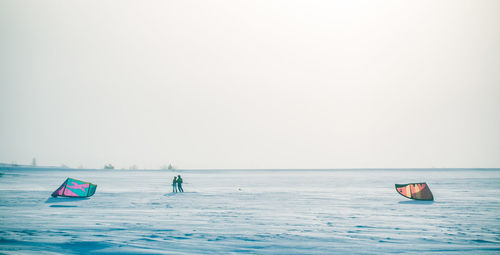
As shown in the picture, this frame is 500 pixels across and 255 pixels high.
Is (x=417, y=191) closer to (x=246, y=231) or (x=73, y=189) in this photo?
(x=246, y=231)

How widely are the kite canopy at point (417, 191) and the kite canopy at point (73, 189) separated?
25.5 meters

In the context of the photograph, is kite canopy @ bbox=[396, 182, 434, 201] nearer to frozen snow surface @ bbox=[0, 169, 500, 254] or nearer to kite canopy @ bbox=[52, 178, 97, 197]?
frozen snow surface @ bbox=[0, 169, 500, 254]

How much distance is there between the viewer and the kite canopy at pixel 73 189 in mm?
33312

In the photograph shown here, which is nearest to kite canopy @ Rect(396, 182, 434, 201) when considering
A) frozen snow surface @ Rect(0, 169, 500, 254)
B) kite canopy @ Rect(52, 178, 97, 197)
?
frozen snow surface @ Rect(0, 169, 500, 254)

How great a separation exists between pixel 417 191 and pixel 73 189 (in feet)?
90.2

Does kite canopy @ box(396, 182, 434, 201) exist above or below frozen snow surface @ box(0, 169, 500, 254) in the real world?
above

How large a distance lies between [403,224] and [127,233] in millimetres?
11695

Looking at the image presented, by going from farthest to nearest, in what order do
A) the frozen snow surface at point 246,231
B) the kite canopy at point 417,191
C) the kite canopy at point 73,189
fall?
1. the kite canopy at point 73,189
2. the kite canopy at point 417,191
3. the frozen snow surface at point 246,231

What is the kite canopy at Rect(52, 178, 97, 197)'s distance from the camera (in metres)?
33.3

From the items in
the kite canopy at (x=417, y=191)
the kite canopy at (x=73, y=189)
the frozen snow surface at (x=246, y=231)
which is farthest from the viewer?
the kite canopy at (x=73, y=189)

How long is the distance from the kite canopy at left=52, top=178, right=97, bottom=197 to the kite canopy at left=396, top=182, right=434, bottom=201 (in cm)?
2549

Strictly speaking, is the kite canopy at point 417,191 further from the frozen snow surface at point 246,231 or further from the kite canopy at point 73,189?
the kite canopy at point 73,189

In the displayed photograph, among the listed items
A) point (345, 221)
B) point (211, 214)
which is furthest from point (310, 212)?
point (211, 214)

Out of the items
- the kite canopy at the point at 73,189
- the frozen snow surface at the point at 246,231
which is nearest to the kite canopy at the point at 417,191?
the frozen snow surface at the point at 246,231
